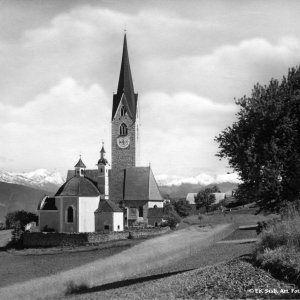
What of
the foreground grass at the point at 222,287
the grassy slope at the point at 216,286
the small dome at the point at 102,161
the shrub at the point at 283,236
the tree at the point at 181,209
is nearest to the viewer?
the foreground grass at the point at 222,287

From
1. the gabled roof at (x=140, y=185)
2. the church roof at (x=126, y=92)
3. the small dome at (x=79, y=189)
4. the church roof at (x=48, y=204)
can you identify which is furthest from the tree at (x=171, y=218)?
the church roof at (x=126, y=92)

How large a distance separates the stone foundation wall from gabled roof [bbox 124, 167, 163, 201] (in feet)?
59.3

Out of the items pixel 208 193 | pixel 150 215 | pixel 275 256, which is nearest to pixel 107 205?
pixel 150 215

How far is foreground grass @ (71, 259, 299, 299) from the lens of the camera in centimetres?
1280

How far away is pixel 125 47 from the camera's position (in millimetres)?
93625

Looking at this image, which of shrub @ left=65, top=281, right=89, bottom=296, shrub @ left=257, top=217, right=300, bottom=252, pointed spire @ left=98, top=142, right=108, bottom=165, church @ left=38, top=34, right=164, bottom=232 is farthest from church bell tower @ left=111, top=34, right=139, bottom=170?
shrub @ left=257, top=217, right=300, bottom=252

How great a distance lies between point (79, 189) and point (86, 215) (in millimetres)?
3866

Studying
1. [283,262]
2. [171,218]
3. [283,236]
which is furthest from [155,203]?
[283,262]

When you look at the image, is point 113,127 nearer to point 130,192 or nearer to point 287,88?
point 130,192

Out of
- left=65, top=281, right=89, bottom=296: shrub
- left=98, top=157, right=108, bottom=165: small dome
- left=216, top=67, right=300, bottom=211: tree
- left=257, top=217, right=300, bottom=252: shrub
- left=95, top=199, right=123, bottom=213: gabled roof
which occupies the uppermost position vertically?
left=98, top=157, right=108, bottom=165: small dome

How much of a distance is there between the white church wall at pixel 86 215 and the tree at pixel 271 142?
43.0 metres

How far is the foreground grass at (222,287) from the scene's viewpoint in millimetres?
12805

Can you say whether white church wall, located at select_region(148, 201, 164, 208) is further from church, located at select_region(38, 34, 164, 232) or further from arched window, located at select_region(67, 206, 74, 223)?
arched window, located at select_region(67, 206, 74, 223)

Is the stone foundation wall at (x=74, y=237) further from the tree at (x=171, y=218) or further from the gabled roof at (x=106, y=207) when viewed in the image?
the tree at (x=171, y=218)
